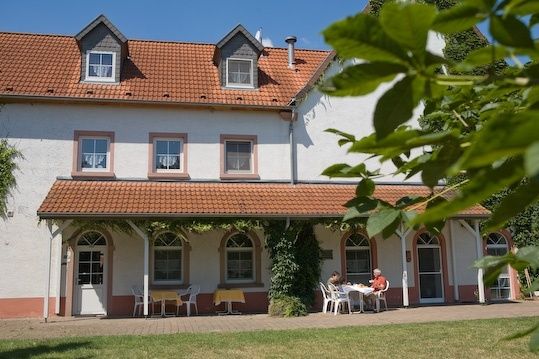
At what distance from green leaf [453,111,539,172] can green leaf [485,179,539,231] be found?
26 cm

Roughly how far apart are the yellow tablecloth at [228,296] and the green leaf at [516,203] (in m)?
16.0

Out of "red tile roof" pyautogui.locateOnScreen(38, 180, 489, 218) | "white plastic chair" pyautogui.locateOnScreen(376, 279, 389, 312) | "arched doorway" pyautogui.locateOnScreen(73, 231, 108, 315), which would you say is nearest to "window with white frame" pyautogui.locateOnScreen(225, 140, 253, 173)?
"red tile roof" pyautogui.locateOnScreen(38, 180, 489, 218)

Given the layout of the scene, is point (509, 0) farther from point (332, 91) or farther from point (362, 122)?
point (362, 122)

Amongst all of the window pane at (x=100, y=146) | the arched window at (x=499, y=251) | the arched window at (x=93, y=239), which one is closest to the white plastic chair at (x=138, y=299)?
the arched window at (x=93, y=239)

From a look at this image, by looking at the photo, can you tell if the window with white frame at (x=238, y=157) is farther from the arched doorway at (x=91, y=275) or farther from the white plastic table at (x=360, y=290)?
the white plastic table at (x=360, y=290)

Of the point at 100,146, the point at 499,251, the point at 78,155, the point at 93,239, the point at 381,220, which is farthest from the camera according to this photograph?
the point at 499,251

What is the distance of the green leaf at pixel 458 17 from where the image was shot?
0.79 metres

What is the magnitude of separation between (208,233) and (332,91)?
671 inches

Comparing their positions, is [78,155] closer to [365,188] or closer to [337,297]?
[337,297]

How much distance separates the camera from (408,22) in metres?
0.77

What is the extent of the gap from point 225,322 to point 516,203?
47.4ft

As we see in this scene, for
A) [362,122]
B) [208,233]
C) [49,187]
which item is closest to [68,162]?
[49,187]

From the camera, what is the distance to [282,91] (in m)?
19.5

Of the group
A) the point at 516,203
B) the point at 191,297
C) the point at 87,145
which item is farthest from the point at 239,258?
the point at 516,203
